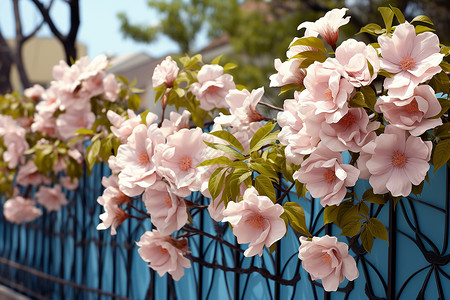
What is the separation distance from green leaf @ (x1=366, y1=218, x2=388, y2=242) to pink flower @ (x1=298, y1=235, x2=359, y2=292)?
2.8 inches

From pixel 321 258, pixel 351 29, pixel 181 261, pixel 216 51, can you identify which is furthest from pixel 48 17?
pixel 216 51

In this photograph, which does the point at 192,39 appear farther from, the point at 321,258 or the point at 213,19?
the point at 321,258

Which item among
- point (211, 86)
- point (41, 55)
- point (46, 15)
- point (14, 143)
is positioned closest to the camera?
point (211, 86)

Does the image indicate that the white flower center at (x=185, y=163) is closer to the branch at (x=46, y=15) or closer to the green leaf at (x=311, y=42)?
the green leaf at (x=311, y=42)

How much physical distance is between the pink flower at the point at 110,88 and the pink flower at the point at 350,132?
1.27 meters

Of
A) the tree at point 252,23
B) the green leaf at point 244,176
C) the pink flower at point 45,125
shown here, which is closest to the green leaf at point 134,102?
the pink flower at point 45,125

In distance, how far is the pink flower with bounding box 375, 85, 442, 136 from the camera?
0.96 m

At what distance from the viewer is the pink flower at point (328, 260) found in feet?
3.51

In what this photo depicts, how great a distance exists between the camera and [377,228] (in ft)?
3.62

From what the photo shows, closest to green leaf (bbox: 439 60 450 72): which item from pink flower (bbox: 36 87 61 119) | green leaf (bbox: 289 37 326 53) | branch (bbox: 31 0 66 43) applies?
green leaf (bbox: 289 37 326 53)

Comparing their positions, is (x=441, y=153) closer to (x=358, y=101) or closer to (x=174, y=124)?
(x=358, y=101)

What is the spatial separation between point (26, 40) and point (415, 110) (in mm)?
3851

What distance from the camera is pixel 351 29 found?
7.17m

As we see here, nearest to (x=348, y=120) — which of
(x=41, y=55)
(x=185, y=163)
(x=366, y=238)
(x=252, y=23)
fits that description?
(x=366, y=238)
